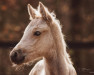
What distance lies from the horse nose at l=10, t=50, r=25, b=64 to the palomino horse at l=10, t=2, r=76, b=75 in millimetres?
28

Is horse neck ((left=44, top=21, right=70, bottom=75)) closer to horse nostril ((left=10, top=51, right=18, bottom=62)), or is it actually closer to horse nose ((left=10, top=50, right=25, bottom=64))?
horse nose ((left=10, top=50, right=25, bottom=64))

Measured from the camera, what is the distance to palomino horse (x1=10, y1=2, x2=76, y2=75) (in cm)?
688

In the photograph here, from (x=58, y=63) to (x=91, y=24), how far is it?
79.1 feet

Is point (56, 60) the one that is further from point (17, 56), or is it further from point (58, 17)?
point (58, 17)

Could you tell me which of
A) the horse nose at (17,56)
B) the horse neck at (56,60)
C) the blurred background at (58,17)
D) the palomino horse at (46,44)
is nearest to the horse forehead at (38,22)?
the palomino horse at (46,44)

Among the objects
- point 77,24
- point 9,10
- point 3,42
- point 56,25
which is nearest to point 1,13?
point 9,10

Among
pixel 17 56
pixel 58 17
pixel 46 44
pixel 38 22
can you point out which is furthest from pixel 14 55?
pixel 58 17

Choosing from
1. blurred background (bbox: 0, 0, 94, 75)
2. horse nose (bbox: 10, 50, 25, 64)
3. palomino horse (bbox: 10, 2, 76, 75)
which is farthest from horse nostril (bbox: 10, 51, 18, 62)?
blurred background (bbox: 0, 0, 94, 75)

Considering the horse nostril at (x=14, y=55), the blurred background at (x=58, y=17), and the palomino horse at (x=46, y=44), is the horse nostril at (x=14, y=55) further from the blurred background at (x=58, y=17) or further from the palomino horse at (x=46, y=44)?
the blurred background at (x=58, y=17)

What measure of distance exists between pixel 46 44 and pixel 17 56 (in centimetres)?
61

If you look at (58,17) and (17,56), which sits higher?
(58,17)

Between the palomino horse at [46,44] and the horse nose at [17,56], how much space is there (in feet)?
0.09

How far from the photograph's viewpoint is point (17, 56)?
6.61m

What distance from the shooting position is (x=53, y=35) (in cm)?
712
